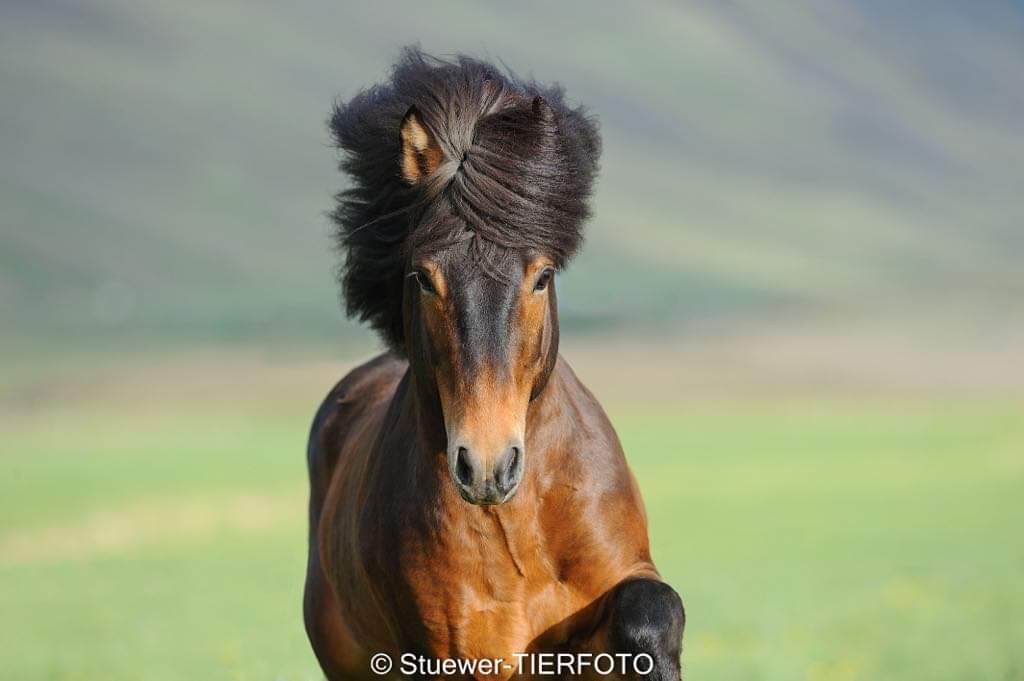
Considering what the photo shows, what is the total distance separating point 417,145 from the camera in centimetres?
530

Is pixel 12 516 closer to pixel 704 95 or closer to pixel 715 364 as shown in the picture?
pixel 715 364

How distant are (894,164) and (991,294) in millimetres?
46664

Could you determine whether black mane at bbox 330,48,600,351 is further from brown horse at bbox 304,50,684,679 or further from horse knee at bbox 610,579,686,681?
horse knee at bbox 610,579,686,681

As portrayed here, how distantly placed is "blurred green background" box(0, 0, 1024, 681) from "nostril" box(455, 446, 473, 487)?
4.50m

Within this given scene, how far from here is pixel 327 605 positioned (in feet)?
24.8

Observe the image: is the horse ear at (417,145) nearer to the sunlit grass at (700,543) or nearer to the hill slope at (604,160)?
the sunlit grass at (700,543)

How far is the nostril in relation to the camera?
4.62m

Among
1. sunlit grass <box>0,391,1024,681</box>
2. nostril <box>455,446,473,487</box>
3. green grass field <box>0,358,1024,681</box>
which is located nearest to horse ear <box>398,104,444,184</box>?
nostril <box>455,446,473,487</box>

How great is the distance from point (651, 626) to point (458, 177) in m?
1.76

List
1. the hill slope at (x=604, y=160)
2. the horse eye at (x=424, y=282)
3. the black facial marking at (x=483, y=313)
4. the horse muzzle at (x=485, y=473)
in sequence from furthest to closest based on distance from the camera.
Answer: the hill slope at (x=604, y=160)
the horse eye at (x=424, y=282)
the black facial marking at (x=483, y=313)
the horse muzzle at (x=485, y=473)

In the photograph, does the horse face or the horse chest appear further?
the horse chest

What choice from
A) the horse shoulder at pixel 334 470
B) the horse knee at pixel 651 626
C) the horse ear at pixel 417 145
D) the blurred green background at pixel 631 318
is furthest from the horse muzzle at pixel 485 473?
the blurred green background at pixel 631 318

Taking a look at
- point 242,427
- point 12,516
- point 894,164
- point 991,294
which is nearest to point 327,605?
point 12,516

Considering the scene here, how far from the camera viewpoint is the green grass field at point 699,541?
12.6 metres
